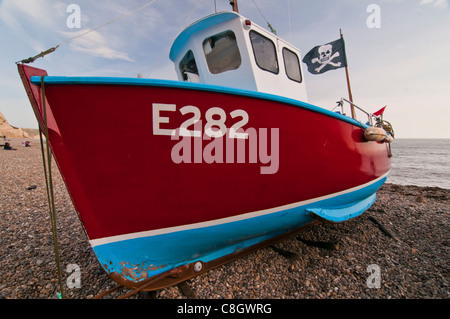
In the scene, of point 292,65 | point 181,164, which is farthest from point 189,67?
point 181,164

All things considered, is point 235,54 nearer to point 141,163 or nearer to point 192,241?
point 141,163

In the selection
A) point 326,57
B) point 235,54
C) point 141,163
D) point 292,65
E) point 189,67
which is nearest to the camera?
point 141,163

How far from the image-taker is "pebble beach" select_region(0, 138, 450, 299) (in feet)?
7.59

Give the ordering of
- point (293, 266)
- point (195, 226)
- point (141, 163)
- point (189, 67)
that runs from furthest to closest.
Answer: point (189, 67)
point (293, 266)
point (195, 226)
point (141, 163)

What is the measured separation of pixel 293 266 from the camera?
278cm

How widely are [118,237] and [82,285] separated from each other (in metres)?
1.07

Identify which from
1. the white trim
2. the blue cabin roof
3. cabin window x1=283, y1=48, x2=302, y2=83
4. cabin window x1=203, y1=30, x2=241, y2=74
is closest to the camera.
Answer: the white trim

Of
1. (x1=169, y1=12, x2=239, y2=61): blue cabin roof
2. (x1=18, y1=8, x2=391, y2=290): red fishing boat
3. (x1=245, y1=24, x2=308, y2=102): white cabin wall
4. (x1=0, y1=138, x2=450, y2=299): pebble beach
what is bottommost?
(x1=0, y1=138, x2=450, y2=299): pebble beach

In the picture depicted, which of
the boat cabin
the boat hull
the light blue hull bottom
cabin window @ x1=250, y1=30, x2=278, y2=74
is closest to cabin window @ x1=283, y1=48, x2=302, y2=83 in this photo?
the boat cabin

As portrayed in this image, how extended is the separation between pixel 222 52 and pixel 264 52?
0.67m

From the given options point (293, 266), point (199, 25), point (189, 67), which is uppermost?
point (199, 25)

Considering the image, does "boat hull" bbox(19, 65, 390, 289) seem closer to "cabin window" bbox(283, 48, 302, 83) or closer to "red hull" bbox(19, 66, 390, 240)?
"red hull" bbox(19, 66, 390, 240)

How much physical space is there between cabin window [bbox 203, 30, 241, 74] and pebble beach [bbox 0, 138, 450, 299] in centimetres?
286

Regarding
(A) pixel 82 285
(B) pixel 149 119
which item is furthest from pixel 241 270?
(B) pixel 149 119
